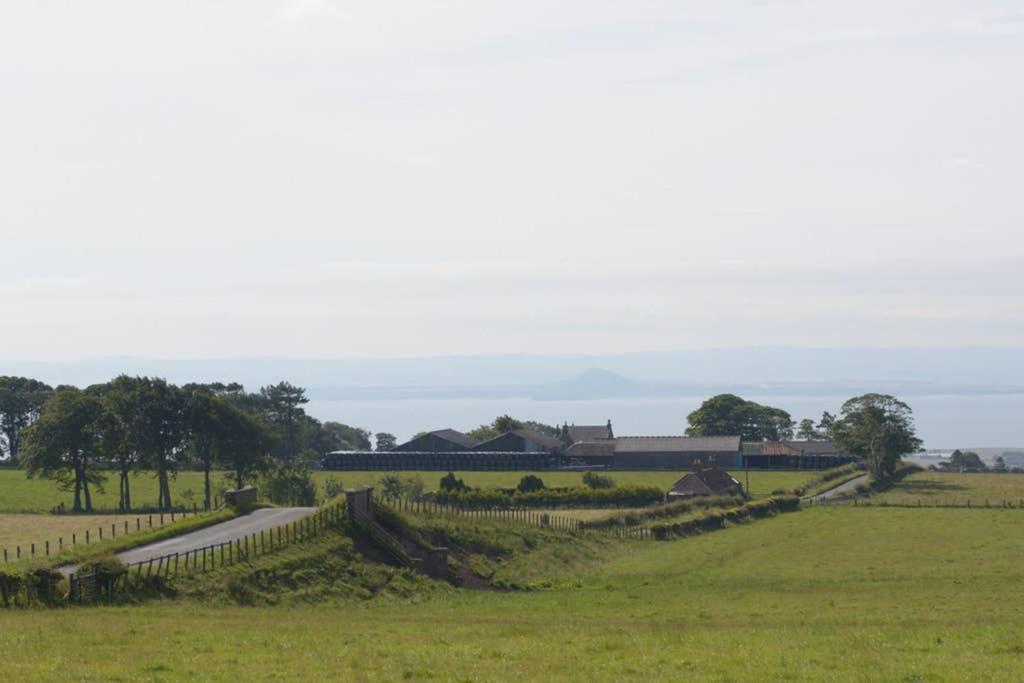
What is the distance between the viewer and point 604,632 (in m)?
33.3

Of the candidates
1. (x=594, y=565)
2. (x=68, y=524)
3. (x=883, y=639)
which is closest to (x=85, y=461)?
(x=68, y=524)

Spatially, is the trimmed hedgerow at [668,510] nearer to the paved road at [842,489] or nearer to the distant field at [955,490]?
the paved road at [842,489]

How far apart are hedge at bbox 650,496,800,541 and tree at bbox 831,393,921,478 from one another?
37.6 metres

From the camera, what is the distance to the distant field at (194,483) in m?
102

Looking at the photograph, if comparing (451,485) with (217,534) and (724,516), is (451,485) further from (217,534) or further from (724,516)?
(217,534)

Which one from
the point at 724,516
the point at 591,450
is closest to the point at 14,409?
the point at 591,450

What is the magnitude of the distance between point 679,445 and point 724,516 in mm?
81406

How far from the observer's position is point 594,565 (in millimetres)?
65000

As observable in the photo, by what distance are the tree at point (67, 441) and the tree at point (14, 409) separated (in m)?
60.7

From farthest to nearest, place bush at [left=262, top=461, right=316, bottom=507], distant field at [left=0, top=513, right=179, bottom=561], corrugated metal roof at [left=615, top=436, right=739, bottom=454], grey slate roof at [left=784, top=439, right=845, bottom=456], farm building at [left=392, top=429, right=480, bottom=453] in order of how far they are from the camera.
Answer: farm building at [left=392, top=429, right=480, bottom=453]
grey slate roof at [left=784, top=439, right=845, bottom=456]
corrugated metal roof at [left=615, top=436, right=739, bottom=454]
bush at [left=262, top=461, right=316, bottom=507]
distant field at [left=0, top=513, right=179, bottom=561]

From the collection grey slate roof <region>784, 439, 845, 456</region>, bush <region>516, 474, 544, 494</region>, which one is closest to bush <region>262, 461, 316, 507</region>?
bush <region>516, 474, 544, 494</region>

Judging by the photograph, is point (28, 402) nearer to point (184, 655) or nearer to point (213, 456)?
point (213, 456)

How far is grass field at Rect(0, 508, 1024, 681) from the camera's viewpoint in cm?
2566

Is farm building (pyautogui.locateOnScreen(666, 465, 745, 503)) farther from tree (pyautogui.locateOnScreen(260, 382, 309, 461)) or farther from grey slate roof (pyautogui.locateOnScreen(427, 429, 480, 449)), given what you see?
tree (pyautogui.locateOnScreen(260, 382, 309, 461))
